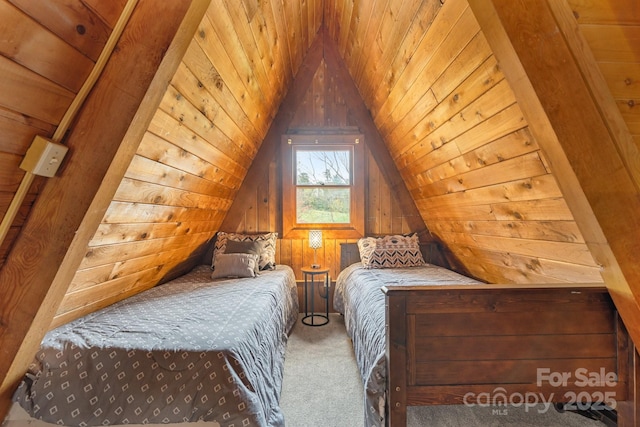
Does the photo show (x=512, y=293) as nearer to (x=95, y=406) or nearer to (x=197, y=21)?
(x=197, y=21)

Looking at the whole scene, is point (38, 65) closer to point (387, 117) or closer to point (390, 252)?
point (387, 117)

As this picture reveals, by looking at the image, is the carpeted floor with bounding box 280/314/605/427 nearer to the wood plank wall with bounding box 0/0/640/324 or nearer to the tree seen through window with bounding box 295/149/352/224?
the wood plank wall with bounding box 0/0/640/324

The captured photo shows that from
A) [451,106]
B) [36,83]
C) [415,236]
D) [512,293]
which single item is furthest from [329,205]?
[36,83]

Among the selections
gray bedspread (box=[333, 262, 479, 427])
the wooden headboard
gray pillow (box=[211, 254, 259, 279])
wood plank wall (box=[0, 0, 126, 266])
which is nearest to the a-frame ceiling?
wood plank wall (box=[0, 0, 126, 266])

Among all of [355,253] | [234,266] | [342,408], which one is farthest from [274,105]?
[342,408]

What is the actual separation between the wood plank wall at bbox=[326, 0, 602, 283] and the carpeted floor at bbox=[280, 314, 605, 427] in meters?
0.78

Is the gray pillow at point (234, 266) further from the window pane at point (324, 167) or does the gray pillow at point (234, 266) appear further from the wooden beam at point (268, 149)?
the window pane at point (324, 167)

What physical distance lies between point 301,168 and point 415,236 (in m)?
1.46

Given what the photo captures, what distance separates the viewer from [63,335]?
1418 mm

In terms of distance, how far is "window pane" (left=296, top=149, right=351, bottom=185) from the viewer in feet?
11.1

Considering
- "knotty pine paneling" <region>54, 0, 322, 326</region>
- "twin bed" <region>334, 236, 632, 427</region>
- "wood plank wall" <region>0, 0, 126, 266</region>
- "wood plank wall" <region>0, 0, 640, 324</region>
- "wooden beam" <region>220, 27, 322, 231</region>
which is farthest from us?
"wooden beam" <region>220, 27, 322, 231</region>

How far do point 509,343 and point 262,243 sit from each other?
90.1 inches

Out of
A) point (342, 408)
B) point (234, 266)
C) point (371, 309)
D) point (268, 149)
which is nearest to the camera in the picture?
point (342, 408)

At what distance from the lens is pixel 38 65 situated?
0.83 m
